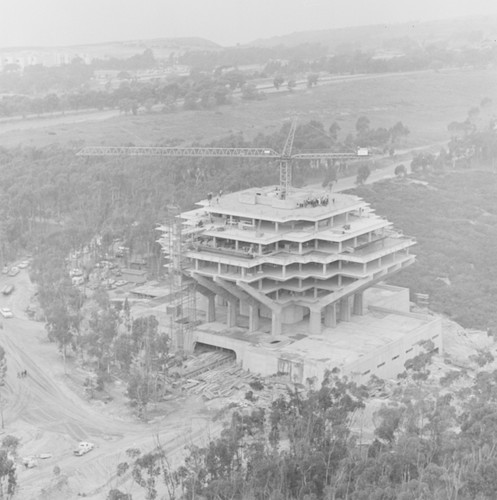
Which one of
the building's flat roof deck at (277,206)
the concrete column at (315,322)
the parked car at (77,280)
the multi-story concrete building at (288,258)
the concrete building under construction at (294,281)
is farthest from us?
the parked car at (77,280)

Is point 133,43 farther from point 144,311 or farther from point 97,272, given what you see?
point 144,311

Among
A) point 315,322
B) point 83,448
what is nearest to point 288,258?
point 315,322

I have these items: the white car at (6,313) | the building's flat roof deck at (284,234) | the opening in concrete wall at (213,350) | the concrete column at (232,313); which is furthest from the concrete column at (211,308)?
the white car at (6,313)

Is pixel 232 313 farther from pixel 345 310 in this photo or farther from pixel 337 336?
pixel 345 310

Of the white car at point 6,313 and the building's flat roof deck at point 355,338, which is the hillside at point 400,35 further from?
the building's flat roof deck at point 355,338

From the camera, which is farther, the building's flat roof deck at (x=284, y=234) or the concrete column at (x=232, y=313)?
the concrete column at (x=232, y=313)

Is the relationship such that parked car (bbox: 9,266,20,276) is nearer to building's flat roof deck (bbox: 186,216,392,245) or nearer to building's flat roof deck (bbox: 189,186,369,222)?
building's flat roof deck (bbox: 189,186,369,222)

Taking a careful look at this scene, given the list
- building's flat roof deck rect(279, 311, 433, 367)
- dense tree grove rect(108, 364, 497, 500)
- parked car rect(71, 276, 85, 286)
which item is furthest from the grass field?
dense tree grove rect(108, 364, 497, 500)
